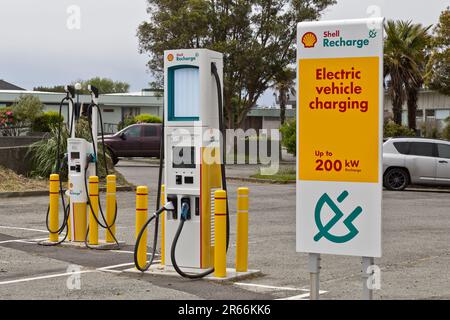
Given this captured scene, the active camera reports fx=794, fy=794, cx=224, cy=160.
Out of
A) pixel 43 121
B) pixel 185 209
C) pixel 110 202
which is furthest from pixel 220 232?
pixel 43 121

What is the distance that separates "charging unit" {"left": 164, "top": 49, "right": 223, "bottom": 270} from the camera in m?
9.82

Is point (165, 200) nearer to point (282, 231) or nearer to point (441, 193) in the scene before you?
point (282, 231)

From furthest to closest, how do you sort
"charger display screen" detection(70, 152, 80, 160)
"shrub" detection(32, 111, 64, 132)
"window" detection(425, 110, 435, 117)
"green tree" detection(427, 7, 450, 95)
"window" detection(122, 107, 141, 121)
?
"window" detection(122, 107, 141, 121) → "window" detection(425, 110, 435, 117) → "shrub" detection(32, 111, 64, 132) → "green tree" detection(427, 7, 450, 95) → "charger display screen" detection(70, 152, 80, 160)

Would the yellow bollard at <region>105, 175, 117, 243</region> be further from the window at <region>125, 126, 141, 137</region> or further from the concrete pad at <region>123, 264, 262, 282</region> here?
the window at <region>125, 126, 141, 137</region>

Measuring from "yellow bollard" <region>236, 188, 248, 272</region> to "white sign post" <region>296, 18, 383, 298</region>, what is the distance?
7.75 feet

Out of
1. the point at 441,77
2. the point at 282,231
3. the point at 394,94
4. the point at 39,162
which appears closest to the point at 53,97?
the point at 394,94

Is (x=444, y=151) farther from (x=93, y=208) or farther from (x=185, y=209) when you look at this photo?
(x=185, y=209)

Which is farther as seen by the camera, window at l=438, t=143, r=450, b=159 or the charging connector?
window at l=438, t=143, r=450, b=159

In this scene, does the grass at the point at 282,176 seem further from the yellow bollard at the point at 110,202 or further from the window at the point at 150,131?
the yellow bollard at the point at 110,202

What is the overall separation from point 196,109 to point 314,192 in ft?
9.62

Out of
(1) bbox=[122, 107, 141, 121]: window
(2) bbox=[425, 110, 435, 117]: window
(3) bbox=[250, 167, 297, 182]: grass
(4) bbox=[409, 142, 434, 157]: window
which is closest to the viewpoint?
(4) bbox=[409, 142, 434, 157]: window

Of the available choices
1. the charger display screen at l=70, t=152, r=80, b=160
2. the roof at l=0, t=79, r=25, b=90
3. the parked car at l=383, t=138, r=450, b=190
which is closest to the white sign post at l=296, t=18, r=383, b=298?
Answer: the charger display screen at l=70, t=152, r=80, b=160

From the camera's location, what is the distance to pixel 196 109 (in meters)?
9.85
